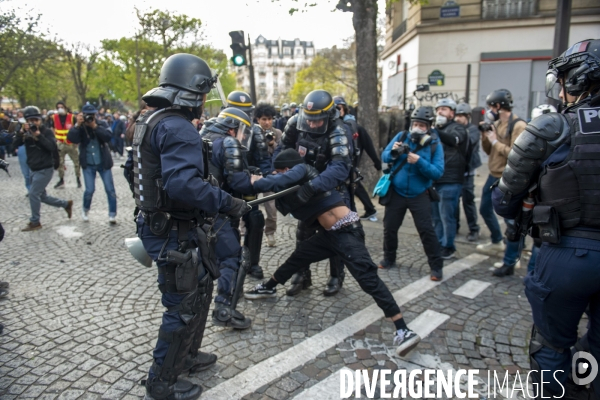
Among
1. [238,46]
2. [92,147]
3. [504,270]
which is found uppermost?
[238,46]

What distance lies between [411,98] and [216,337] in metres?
13.5

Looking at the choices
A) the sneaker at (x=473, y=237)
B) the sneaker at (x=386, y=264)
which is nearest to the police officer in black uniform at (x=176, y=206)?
the sneaker at (x=386, y=264)

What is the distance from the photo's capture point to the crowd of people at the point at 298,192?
2.27m

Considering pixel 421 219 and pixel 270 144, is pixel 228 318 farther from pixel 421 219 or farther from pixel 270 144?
pixel 270 144

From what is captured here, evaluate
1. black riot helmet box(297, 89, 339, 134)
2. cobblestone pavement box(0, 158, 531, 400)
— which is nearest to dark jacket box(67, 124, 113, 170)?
cobblestone pavement box(0, 158, 531, 400)

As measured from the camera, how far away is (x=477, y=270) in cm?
492

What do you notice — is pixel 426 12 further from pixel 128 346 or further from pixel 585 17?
pixel 128 346

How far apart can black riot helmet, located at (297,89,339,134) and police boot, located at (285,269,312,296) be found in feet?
4.81

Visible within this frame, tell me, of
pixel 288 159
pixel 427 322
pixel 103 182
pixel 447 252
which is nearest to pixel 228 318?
pixel 288 159

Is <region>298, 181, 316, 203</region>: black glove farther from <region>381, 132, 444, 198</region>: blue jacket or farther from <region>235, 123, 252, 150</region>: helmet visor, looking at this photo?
<region>381, 132, 444, 198</region>: blue jacket

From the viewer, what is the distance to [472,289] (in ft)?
14.4

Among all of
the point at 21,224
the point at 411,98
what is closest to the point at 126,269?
the point at 21,224

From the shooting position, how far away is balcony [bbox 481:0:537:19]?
13.2 metres

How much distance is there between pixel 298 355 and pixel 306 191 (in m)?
1.26
